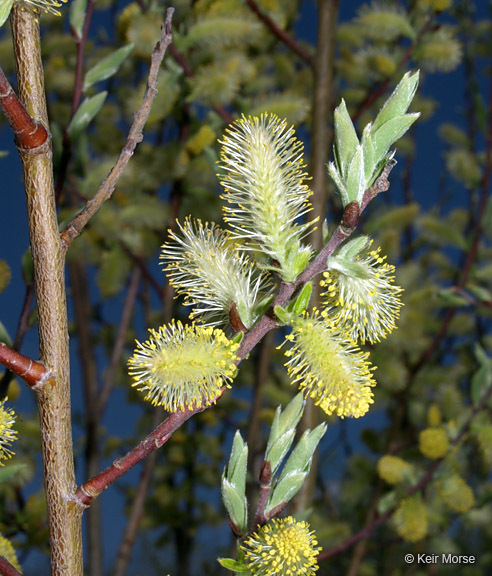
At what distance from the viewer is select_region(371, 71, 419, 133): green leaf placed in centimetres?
34

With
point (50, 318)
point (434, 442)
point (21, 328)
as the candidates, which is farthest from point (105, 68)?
point (434, 442)

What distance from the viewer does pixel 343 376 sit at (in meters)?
0.36

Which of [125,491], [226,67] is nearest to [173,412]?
[226,67]

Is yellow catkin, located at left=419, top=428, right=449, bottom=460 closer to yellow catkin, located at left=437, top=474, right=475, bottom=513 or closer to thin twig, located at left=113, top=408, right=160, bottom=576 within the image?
yellow catkin, located at left=437, top=474, right=475, bottom=513

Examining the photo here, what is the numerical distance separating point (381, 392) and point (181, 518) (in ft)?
1.76

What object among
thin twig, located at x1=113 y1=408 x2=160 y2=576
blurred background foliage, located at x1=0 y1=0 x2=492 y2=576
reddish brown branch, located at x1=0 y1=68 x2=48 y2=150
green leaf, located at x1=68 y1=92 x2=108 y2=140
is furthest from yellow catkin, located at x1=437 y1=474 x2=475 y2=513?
reddish brown branch, located at x1=0 y1=68 x2=48 y2=150

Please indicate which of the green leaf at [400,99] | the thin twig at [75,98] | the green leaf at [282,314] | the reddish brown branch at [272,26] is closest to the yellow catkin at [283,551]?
the green leaf at [282,314]

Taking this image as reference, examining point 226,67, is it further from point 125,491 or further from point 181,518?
point 125,491

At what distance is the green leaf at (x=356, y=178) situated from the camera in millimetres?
340

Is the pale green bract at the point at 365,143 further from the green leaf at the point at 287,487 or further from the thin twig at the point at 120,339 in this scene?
the thin twig at the point at 120,339

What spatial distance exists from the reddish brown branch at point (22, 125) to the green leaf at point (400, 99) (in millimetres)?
172

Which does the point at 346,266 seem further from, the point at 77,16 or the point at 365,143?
the point at 77,16

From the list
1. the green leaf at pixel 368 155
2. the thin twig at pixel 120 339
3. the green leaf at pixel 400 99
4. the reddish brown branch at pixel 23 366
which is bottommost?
the reddish brown branch at pixel 23 366

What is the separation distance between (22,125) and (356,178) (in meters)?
0.17
